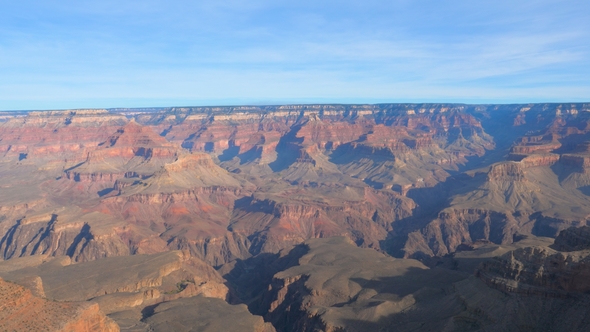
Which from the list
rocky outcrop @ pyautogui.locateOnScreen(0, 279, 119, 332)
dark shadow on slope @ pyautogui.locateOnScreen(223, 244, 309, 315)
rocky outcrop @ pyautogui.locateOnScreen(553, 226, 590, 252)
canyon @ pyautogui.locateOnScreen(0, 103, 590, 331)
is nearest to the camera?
rocky outcrop @ pyautogui.locateOnScreen(0, 279, 119, 332)

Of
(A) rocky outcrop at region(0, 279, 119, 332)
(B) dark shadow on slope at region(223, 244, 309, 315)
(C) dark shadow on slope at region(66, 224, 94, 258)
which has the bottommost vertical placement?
(B) dark shadow on slope at region(223, 244, 309, 315)

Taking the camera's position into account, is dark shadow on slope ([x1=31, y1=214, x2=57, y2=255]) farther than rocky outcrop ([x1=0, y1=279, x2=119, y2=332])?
Yes

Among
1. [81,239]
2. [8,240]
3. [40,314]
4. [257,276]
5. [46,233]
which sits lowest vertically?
[257,276]

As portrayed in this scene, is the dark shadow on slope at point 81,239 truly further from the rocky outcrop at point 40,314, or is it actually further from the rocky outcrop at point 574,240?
the rocky outcrop at point 574,240

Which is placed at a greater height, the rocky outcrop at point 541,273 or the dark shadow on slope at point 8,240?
the rocky outcrop at point 541,273

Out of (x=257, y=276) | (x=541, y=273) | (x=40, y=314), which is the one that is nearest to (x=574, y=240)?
(x=541, y=273)

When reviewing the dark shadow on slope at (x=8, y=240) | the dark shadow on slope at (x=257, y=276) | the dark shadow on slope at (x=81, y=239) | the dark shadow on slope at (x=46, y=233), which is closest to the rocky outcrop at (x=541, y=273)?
the dark shadow on slope at (x=257, y=276)

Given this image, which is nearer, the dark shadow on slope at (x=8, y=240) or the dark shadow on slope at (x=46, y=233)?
the dark shadow on slope at (x=46, y=233)

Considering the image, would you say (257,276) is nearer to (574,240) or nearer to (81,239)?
(81,239)

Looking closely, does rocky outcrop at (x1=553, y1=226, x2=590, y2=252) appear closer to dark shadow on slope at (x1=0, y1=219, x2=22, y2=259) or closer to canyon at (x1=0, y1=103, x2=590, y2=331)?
canyon at (x1=0, y1=103, x2=590, y2=331)

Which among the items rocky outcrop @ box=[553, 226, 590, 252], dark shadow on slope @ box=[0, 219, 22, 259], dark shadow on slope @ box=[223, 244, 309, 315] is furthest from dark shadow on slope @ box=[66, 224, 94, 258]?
rocky outcrop @ box=[553, 226, 590, 252]

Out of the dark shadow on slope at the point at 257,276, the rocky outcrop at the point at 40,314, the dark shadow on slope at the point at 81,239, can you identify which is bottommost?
the dark shadow on slope at the point at 257,276

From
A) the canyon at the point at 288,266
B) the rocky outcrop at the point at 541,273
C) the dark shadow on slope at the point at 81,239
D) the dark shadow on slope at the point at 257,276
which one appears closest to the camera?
the rocky outcrop at the point at 541,273
